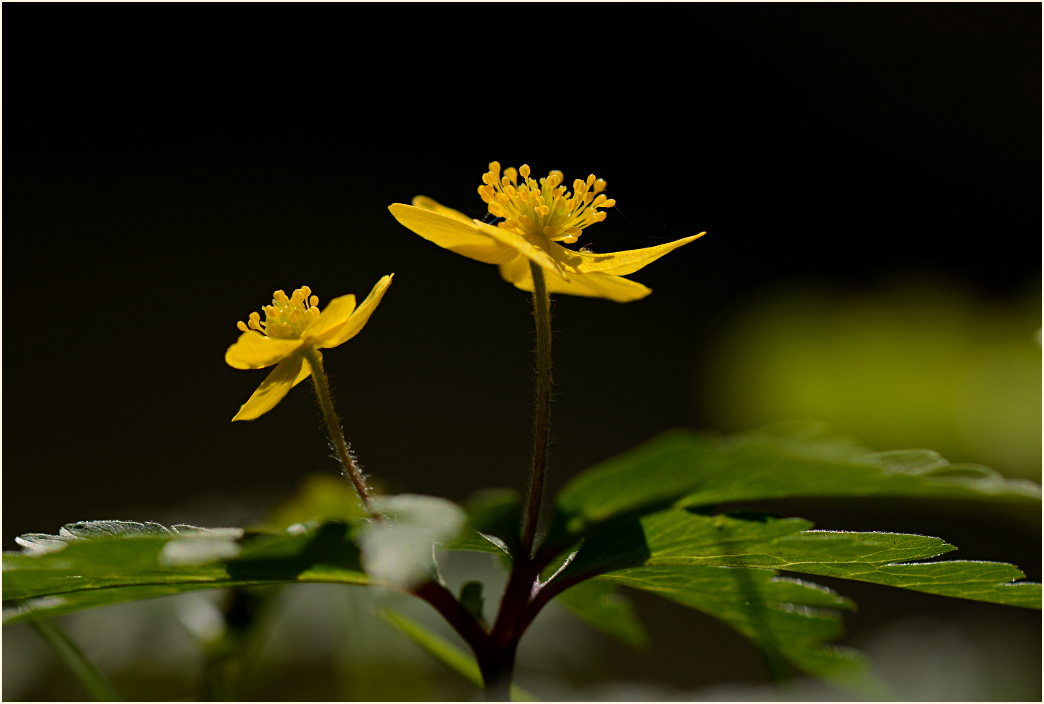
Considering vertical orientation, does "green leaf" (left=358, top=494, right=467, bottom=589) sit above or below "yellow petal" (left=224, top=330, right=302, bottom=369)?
below

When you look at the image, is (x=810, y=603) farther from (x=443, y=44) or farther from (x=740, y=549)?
(x=443, y=44)

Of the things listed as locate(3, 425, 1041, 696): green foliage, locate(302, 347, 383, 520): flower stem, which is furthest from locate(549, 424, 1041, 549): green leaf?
locate(302, 347, 383, 520): flower stem

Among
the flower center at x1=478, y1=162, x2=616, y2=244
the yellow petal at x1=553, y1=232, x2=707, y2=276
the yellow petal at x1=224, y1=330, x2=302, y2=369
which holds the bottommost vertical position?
the yellow petal at x1=224, y1=330, x2=302, y2=369

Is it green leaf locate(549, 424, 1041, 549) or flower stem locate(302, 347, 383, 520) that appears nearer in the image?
green leaf locate(549, 424, 1041, 549)

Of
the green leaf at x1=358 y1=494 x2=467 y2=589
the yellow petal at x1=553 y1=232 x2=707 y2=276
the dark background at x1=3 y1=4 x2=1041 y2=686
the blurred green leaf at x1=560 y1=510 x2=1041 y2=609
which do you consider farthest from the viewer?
the dark background at x1=3 y1=4 x2=1041 y2=686

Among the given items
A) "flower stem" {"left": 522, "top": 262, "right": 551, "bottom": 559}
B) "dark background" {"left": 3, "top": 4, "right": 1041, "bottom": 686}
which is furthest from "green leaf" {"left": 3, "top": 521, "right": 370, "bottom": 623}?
"dark background" {"left": 3, "top": 4, "right": 1041, "bottom": 686}

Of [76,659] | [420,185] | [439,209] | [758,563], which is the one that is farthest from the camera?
[420,185]

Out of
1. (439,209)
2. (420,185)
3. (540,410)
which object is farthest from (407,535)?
(420,185)

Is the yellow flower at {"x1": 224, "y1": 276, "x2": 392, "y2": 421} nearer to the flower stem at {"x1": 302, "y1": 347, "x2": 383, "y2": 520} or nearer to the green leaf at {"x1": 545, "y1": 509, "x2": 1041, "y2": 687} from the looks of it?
the flower stem at {"x1": 302, "y1": 347, "x2": 383, "y2": 520}

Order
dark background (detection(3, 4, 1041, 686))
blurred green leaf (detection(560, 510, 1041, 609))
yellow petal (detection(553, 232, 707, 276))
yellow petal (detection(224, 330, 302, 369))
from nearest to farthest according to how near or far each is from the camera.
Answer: blurred green leaf (detection(560, 510, 1041, 609))
yellow petal (detection(224, 330, 302, 369))
yellow petal (detection(553, 232, 707, 276))
dark background (detection(3, 4, 1041, 686))

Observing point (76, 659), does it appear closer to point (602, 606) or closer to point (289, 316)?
point (289, 316)
